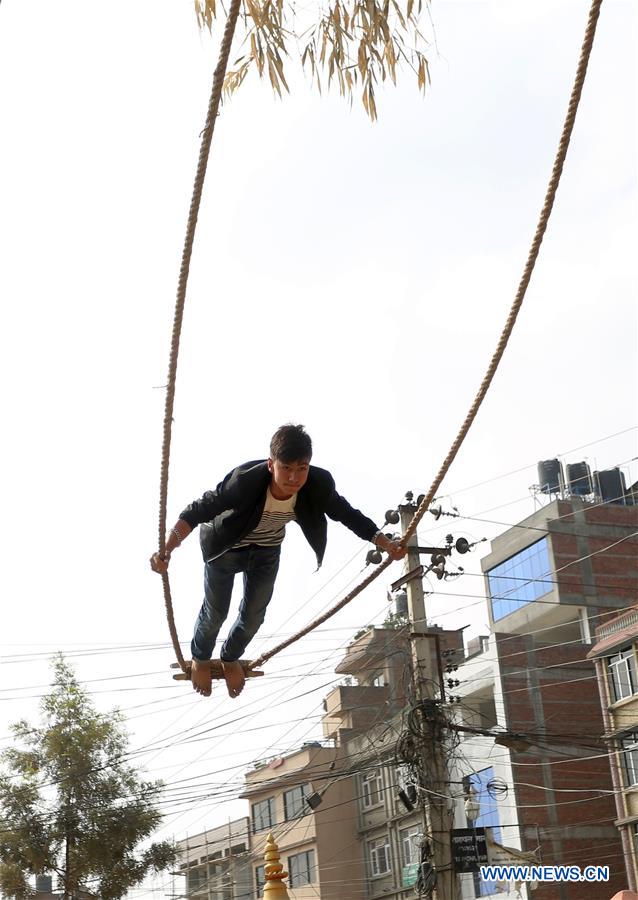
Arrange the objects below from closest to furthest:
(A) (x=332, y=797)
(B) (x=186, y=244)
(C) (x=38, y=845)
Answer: (B) (x=186, y=244) < (C) (x=38, y=845) < (A) (x=332, y=797)

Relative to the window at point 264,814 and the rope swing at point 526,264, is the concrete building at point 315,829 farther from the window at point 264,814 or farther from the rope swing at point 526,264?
the rope swing at point 526,264

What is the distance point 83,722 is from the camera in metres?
22.5

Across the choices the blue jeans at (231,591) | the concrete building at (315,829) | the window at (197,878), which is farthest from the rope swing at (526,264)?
the window at (197,878)

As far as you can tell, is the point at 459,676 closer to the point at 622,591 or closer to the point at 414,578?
the point at 622,591

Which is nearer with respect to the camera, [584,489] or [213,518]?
[213,518]

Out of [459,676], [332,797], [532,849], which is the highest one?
[459,676]

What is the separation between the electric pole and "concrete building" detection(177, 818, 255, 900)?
27.5 metres

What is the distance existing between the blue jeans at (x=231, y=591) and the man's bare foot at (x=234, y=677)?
17cm

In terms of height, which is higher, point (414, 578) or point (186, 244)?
point (414, 578)

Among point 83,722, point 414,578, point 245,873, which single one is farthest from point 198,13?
point 245,873

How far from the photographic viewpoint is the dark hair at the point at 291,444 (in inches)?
192

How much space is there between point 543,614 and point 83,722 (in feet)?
48.9

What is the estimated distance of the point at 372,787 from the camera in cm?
3694

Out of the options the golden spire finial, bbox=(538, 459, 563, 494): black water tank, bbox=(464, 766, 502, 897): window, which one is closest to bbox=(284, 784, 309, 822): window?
bbox=(464, 766, 502, 897): window
